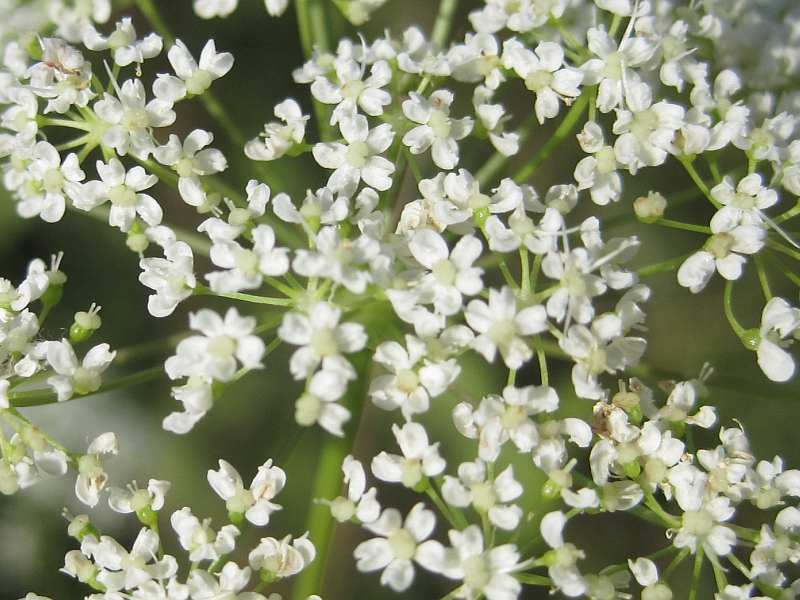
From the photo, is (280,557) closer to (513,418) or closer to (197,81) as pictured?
(513,418)

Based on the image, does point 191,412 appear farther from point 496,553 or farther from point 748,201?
point 748,201

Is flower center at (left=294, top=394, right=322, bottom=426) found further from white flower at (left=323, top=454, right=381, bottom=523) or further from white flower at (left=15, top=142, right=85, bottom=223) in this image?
white flower at (left=15, top=142, right=85, bottom=223)

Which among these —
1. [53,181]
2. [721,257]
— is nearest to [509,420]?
[721,257]

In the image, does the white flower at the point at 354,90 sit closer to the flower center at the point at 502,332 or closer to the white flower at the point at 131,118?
the white flower at the point at 131,118

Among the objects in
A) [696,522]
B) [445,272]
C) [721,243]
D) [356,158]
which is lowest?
[696,522]

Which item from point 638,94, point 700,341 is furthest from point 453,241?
point 700,341

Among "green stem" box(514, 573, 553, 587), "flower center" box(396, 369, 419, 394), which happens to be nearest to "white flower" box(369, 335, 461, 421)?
"flower center" box(396, 369, 419, 394)

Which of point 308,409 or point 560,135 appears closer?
point 308,409
